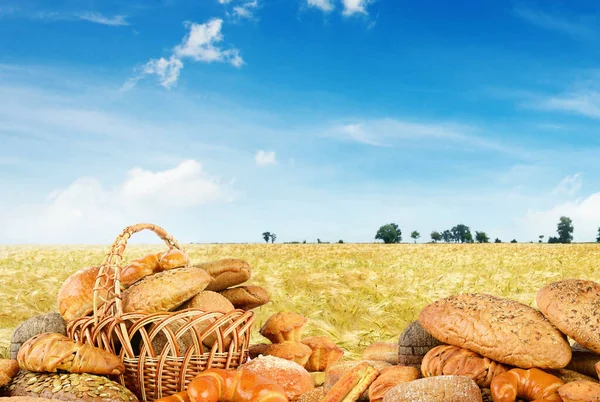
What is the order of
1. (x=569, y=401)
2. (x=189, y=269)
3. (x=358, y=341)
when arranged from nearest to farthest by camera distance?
1. (x=569, y=401)
2. (x=189, y=269)
3. (x=358, y=341)

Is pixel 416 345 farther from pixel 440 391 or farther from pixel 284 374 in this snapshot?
pixel 284 374

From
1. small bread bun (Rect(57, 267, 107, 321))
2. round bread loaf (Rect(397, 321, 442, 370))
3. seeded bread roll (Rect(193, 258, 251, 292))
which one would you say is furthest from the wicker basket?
round bread loaf (Rect(397, 321, 442, 370))

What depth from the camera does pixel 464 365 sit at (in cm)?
423

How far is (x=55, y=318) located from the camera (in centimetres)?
595

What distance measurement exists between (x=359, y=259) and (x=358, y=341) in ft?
19.2

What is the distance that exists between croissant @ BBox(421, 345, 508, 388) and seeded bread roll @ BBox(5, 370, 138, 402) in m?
2.39

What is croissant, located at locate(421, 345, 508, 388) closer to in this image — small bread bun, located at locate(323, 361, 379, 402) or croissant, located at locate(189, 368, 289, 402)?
small bread bun, located at locate(323, 361, 379, 402)

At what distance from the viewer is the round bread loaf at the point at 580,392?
3.65 m

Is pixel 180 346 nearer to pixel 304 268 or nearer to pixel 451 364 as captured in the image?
pixel 451 364

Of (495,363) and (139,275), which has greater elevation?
(139,275)

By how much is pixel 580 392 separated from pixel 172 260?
3.94 meters

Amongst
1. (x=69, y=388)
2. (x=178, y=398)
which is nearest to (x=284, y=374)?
(x=178, y=398)

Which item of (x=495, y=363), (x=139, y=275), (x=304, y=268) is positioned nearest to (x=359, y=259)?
(x=304, y=268)

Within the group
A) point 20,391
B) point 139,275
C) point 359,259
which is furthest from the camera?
point 359,259
